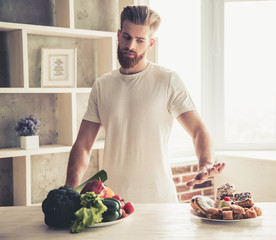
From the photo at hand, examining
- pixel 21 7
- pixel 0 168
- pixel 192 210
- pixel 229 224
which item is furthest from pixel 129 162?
pixel 21 7

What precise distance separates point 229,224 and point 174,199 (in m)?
0.78

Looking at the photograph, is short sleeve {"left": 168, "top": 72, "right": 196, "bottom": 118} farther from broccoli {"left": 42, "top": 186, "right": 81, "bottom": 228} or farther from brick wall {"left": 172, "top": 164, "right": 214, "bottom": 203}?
brick wall {"left": 172, "top": 164, "right": 214, "bottom": 203}

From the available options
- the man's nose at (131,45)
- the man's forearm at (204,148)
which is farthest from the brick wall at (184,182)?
the man's nose at (131,45)

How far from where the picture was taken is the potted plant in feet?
9.04

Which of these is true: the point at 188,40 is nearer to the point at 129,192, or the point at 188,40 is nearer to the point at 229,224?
the point at 129,192

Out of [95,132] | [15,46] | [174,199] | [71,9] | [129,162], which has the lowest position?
[174,199]

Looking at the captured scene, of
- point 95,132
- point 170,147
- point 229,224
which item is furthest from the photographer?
point 170,147

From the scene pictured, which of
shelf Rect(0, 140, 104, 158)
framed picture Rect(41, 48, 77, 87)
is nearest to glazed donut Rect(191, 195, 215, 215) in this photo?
shelf Rect(0, 140, 104, 158)

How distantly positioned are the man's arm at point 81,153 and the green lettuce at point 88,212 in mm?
657

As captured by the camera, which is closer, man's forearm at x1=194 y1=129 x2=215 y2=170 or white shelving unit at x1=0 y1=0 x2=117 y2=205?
man's forearm at x1=194 y1=129 x2=215 y2=170

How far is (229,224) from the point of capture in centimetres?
150

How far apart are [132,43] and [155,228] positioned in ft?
3.58

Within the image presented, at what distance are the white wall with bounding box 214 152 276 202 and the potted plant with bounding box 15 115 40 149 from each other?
5.38ft

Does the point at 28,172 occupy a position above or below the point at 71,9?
below
